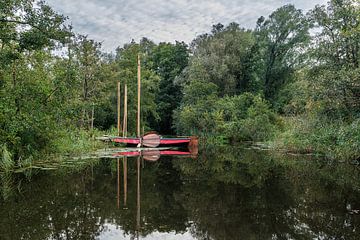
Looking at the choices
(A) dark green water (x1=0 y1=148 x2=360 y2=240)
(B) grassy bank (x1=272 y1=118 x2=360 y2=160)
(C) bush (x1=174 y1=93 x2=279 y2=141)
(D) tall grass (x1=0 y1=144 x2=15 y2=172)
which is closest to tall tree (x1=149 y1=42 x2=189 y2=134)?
(C) bush (x1=174 y1=93 x2=279 y2=141)

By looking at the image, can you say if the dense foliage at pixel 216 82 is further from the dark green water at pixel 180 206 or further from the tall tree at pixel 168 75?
the dark green water at pixel 180 206

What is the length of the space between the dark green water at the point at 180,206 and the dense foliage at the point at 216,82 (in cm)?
330

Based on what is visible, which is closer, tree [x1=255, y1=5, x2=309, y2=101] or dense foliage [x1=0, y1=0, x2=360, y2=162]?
dense foliage [x1=0, y1=0, x2=360, y2=162]

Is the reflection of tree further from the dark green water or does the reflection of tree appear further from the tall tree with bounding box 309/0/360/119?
the tall tree with bounding box 309/0/360/119

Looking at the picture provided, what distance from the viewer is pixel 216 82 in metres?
36.8

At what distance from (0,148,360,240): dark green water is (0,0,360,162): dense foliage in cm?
330

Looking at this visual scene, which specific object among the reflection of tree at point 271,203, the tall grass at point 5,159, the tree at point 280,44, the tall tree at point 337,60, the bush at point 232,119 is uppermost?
the tree at point 280,44

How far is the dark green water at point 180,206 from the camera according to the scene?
188 inches

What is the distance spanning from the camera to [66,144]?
14.8m

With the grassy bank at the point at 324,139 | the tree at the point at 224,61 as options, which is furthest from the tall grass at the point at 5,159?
the tree at the point at 224,61

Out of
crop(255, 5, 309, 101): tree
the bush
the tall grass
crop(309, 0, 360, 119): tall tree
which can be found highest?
crop(255, 5, 309, 101): tree

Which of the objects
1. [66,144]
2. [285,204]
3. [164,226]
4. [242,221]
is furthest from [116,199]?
[66,144]

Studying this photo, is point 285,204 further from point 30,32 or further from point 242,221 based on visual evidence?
point 30,32

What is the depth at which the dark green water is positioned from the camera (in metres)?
4.79
